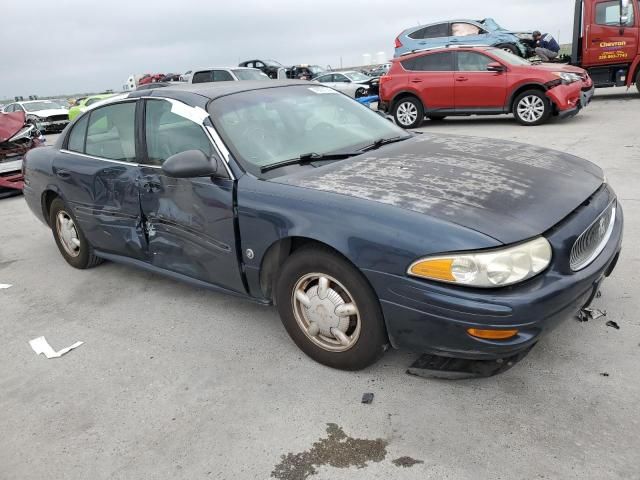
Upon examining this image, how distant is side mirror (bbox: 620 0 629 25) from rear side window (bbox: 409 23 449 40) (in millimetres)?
5086

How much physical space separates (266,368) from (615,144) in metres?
7.31

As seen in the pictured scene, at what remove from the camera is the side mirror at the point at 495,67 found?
10.5m

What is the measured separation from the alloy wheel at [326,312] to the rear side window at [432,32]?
48.9 feet

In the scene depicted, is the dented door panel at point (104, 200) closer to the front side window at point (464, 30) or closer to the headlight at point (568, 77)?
the headlight at point (568, 77)

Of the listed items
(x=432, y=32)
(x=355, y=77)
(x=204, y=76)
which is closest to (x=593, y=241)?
(x=432, y=32)

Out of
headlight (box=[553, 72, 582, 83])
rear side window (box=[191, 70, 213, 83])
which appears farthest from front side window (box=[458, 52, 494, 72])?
rear side window (box=[191, 70, 213, 83])

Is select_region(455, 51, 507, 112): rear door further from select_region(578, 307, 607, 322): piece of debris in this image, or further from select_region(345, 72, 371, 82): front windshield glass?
select_region(345, 72, 371, 82): front windshield glass

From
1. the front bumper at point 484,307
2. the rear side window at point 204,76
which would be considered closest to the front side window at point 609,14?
the rear side window at point 204,76

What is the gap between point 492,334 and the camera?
2336 millimetres

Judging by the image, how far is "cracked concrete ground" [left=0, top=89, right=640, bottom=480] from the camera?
2287 millimetres

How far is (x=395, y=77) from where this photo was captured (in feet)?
38.6

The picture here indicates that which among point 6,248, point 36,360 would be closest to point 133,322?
point 36,360

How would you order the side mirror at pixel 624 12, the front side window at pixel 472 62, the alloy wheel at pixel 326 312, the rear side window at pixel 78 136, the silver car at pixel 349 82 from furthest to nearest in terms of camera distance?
the silver car at pixel 349 82 < the side mirror at pixel 624 12 < the front side window at pixel 472 62 < the rear side window at pixel 78 136 < the alloy wheel at pixel 326 312

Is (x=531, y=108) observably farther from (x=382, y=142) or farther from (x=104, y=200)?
(x=104, y=200)
